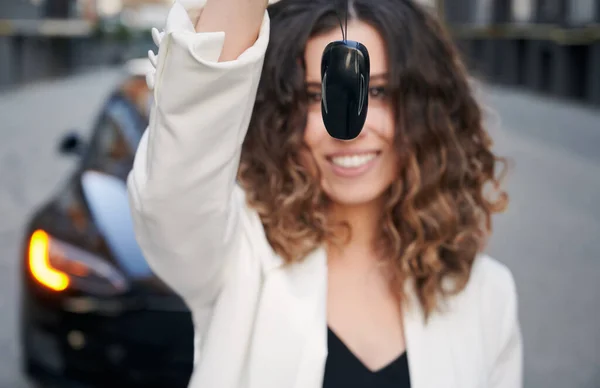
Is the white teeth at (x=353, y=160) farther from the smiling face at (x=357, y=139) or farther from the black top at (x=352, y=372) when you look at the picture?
the black top at (x=352, y=372)

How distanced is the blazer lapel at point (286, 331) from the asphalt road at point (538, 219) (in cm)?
74

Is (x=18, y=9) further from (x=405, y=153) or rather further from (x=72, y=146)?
(x=405, y=153)

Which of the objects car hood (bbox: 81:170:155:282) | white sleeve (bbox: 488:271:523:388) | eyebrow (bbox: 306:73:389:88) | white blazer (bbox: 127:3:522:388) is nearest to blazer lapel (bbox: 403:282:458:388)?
white blazer (bbox: 127:3:522:388)

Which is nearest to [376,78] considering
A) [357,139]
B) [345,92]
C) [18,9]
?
[357,139]

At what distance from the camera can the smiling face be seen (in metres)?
1.72

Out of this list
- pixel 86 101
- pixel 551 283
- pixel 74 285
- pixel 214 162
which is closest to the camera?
pixel 214 162

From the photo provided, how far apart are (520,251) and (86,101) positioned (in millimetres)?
15875

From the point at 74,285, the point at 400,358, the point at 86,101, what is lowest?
the point at 86,101

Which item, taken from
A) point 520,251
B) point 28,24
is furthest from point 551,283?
point 28,24

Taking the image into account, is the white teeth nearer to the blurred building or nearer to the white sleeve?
the white sleeve

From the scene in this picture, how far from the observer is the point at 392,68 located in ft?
5.76

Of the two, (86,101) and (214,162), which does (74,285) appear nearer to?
(214,162)

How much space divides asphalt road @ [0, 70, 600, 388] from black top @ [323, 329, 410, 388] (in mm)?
743

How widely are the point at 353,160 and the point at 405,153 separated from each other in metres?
0.17
